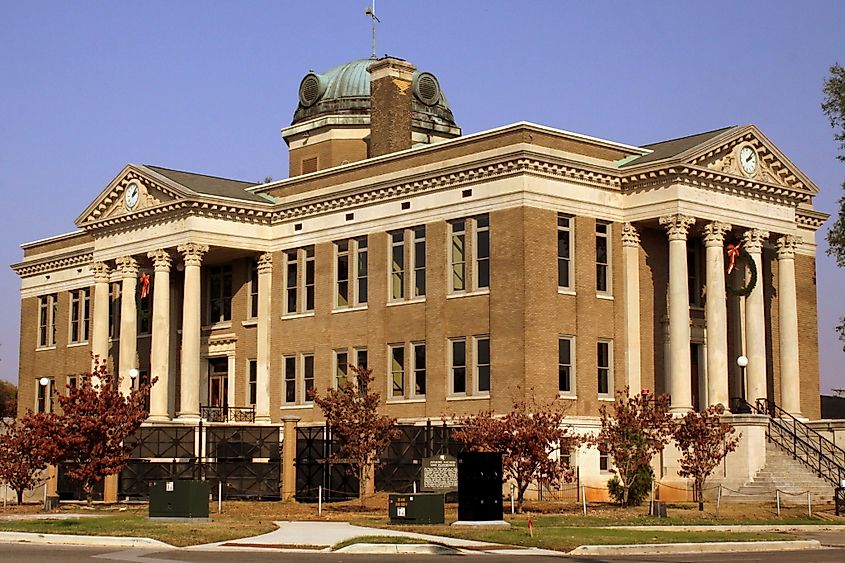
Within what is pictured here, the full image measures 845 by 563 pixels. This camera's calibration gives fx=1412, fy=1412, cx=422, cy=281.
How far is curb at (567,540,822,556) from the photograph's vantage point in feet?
98.7

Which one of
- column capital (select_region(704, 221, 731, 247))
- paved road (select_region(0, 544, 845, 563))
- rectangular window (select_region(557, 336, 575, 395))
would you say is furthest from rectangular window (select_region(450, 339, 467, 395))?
paved road (select_region(0, 544, 845, 563))

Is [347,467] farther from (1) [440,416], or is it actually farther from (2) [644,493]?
(2) [644,493]

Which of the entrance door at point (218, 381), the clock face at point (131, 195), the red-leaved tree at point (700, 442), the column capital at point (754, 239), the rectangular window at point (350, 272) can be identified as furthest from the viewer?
the entrance door at point (218, 381)

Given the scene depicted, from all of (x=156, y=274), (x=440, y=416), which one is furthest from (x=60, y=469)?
(x=440, y=416)

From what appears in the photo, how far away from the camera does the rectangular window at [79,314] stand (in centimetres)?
7631

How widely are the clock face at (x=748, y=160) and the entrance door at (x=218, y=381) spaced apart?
2506 cm

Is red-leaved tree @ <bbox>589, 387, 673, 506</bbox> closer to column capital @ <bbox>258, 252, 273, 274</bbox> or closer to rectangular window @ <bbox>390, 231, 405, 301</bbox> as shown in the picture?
rectangular window @ <bbox>390, 231, 405, 301</bbox>

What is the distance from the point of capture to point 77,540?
33688 millimetres

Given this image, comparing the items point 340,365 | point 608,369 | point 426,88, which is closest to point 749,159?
point 608,369

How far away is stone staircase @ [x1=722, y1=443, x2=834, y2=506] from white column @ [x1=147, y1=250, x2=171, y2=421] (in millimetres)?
24564

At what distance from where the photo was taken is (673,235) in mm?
53594

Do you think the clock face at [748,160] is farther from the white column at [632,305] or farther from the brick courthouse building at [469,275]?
the white column at [632,305]

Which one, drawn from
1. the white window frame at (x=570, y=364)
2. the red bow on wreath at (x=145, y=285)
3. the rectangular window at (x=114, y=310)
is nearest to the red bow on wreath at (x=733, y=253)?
the white window frame at (x=570, y=364)

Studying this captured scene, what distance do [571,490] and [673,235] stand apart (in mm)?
10479
